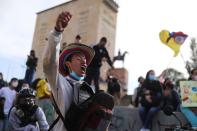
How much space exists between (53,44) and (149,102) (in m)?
5.16

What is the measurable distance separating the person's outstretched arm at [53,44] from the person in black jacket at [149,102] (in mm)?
5076

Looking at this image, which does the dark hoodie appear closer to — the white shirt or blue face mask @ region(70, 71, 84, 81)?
the white shirt

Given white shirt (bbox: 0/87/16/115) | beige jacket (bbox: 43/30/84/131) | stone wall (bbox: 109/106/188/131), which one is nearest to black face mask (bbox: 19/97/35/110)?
beige jacket (bbox: 43/30/84/131)

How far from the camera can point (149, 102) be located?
737cm

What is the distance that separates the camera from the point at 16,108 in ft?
17.6

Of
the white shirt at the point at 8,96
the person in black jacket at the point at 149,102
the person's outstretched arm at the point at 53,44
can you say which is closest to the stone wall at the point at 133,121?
the person in black jacket at the point at 149,102


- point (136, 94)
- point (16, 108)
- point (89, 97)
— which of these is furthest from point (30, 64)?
point (89, 97)

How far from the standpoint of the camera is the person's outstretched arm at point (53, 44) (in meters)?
2.49

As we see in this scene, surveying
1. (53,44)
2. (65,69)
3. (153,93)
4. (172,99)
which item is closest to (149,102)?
(153,93)

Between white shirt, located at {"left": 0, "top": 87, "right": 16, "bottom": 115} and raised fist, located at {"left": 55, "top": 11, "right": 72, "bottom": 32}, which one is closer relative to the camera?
raised fist, located at {"left": 55, "top": 11, "right": 72, "bottom": 32}

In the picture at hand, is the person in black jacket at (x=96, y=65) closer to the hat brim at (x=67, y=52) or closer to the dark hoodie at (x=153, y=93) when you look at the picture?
the dark hoodie at (x=153, y=93)

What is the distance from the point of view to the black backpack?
8.66ft

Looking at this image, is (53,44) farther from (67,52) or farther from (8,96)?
(8,96)

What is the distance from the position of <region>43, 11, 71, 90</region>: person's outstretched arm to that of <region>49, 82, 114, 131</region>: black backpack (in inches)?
14.5
